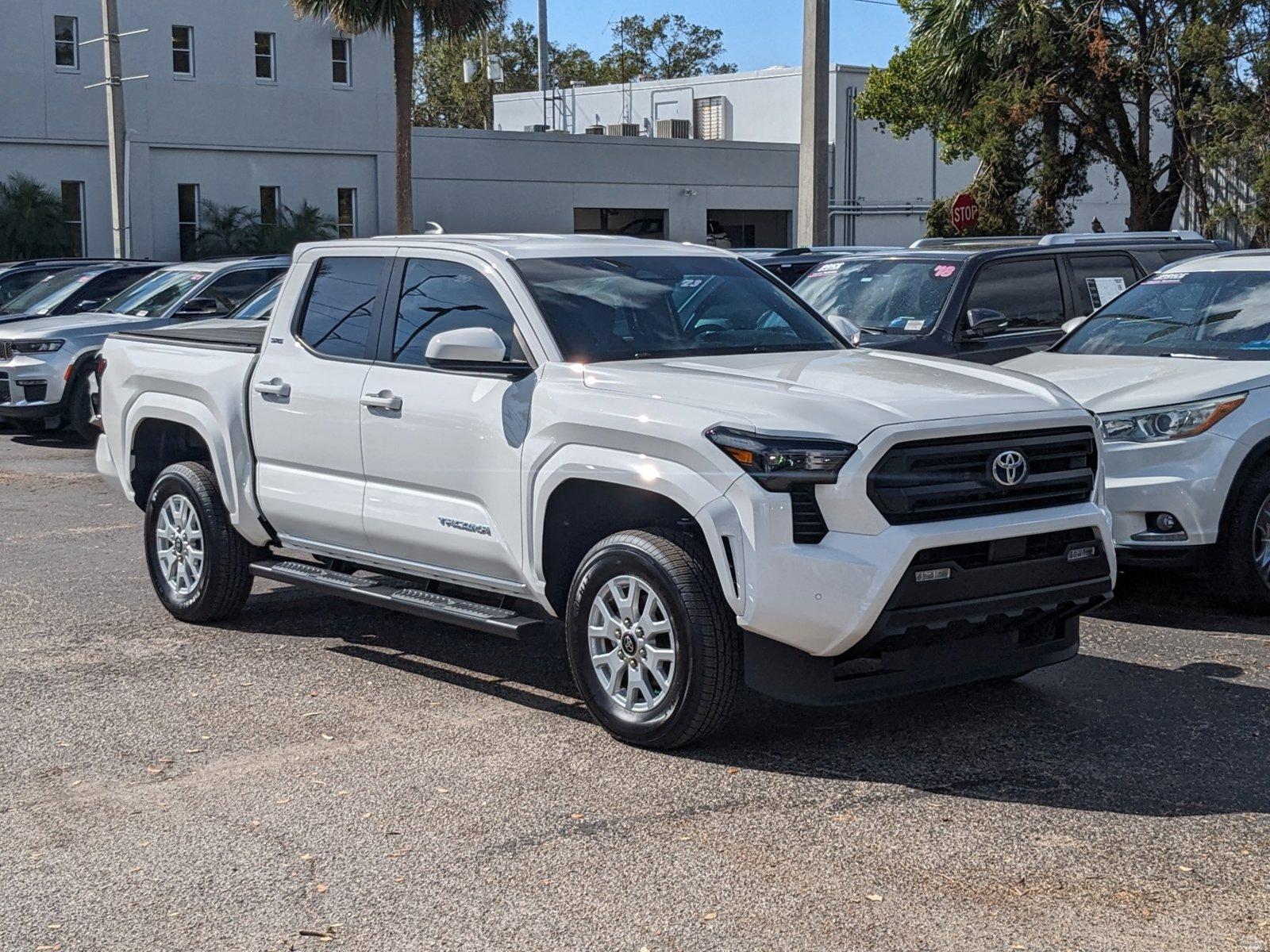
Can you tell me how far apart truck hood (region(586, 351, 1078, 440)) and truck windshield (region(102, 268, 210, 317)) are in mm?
11527

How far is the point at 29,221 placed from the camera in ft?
107

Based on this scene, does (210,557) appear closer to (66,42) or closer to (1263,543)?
(1263,543)

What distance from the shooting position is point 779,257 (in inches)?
597

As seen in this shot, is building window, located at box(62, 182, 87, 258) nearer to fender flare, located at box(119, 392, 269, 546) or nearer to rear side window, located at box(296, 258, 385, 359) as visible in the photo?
fender flare, located at box(119, 392, 269, 546)

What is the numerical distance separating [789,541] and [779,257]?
999 cm

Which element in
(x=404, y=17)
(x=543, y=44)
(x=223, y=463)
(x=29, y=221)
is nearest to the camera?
(x=223, y=463)

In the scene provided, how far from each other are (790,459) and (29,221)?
30541mm

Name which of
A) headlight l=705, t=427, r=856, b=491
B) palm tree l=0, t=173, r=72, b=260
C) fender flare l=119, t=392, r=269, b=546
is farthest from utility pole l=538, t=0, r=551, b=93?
headlight l=705, t=427, r=856, b=491

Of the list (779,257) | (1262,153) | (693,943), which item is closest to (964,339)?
(779,257)

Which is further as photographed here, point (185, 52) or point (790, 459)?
point (185, 52)

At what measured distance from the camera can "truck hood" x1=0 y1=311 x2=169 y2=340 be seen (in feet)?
53.5

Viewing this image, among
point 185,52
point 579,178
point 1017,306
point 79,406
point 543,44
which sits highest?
point 543,44

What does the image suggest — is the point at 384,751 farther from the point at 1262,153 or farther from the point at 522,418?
the point at 1262,153

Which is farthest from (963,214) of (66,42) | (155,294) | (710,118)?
(710,118)
